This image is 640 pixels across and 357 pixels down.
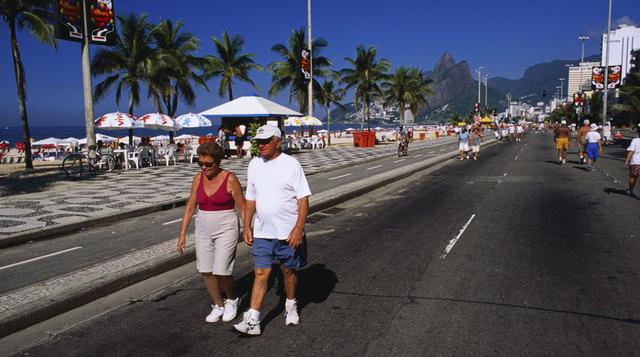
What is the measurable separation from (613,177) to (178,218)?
13.8 m

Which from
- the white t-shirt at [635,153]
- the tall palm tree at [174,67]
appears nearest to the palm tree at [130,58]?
the tall palm tree at [174,67]

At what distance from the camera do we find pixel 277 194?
3979 millimetres

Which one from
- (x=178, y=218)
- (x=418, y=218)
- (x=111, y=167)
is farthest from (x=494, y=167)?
(x=111, y=167)

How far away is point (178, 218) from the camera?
30.9 feet

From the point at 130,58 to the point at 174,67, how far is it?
2796 millimetres

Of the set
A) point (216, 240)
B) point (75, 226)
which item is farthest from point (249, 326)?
point (75, 226)

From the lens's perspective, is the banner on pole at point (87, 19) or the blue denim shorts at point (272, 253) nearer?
the blue denim shorts at point (272, 253)

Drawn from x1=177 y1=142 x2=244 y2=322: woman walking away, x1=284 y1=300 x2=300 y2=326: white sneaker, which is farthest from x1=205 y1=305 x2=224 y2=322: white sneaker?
x1=284 y1=300 x2=300 y2=326: white sneaker

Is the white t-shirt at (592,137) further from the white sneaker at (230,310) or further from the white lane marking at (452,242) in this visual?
the white sneaker at (230,310)

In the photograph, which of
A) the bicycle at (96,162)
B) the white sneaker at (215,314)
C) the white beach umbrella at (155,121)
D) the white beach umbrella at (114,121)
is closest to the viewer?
the white sneaker at (215,314)

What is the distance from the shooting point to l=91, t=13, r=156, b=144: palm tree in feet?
99.3

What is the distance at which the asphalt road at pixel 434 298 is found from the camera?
Result: 12.6 feet

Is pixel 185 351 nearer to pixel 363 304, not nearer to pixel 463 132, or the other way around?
pixel 363 304

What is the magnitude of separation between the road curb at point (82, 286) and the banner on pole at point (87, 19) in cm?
1257
